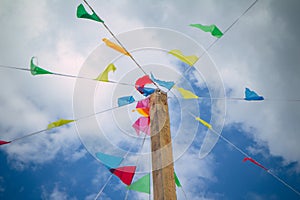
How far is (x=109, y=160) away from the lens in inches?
114

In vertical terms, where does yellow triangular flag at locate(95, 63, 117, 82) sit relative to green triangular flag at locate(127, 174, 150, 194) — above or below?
above

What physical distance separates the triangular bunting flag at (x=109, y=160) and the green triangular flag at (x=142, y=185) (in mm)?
385

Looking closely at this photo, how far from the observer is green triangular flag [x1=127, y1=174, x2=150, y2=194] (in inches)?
115

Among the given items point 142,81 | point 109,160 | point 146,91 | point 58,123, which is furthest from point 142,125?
point 58,123

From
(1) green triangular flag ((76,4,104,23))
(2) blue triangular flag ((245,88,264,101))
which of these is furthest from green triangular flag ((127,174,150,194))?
(1) green triangular flag ((76,4,104,23))

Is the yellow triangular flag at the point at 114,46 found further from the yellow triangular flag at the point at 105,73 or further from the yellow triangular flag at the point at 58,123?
the yellow triangular flag at the point at 58,123

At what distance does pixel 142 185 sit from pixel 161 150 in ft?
2.75

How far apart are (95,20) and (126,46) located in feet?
2.42

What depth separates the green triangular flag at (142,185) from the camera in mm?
2910

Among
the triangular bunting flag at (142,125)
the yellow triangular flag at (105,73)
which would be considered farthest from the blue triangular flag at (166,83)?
the yellow triangular flag at (105,73)

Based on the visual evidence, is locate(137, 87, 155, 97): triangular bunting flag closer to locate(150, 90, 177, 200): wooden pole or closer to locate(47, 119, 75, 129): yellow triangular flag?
locate(150, 90, 177, 200): wooden pole

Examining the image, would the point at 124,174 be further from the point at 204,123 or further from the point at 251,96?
the point at 251,96

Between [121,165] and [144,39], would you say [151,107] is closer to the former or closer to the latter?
[121,165]

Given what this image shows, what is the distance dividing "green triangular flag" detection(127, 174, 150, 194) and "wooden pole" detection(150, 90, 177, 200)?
2.22 feet
